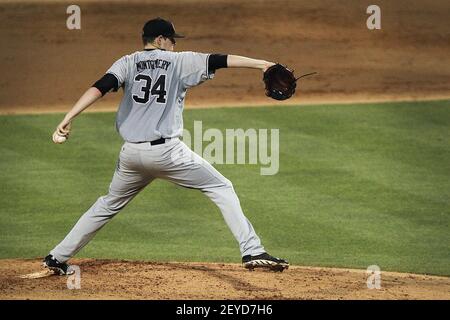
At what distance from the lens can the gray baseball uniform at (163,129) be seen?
745 cm

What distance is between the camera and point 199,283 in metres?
7.83

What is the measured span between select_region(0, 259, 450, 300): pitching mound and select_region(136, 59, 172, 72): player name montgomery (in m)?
1.64

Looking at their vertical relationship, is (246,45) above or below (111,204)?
above

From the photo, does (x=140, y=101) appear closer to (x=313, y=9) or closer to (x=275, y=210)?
(x=275, y=210)

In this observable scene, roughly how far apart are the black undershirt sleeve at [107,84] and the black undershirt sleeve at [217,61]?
2.28 ft

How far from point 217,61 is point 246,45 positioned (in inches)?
372

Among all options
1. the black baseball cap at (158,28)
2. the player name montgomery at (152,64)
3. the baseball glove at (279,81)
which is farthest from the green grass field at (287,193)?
the black baseball cap at (158,28)

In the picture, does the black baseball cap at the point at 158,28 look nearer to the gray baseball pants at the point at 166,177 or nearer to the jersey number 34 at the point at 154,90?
the jersey number 34 at the point at 154,90

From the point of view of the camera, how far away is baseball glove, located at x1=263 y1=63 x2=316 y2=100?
737cm

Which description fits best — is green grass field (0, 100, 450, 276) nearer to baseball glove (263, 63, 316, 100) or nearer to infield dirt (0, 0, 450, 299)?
infield dirt (0, 0, 450, 299)

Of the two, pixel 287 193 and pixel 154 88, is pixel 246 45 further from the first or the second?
pixel 154 88

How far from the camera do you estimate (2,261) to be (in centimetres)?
868

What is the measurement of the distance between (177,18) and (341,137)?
584cm

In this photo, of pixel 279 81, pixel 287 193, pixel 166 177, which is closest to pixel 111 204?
pixel 166 177
